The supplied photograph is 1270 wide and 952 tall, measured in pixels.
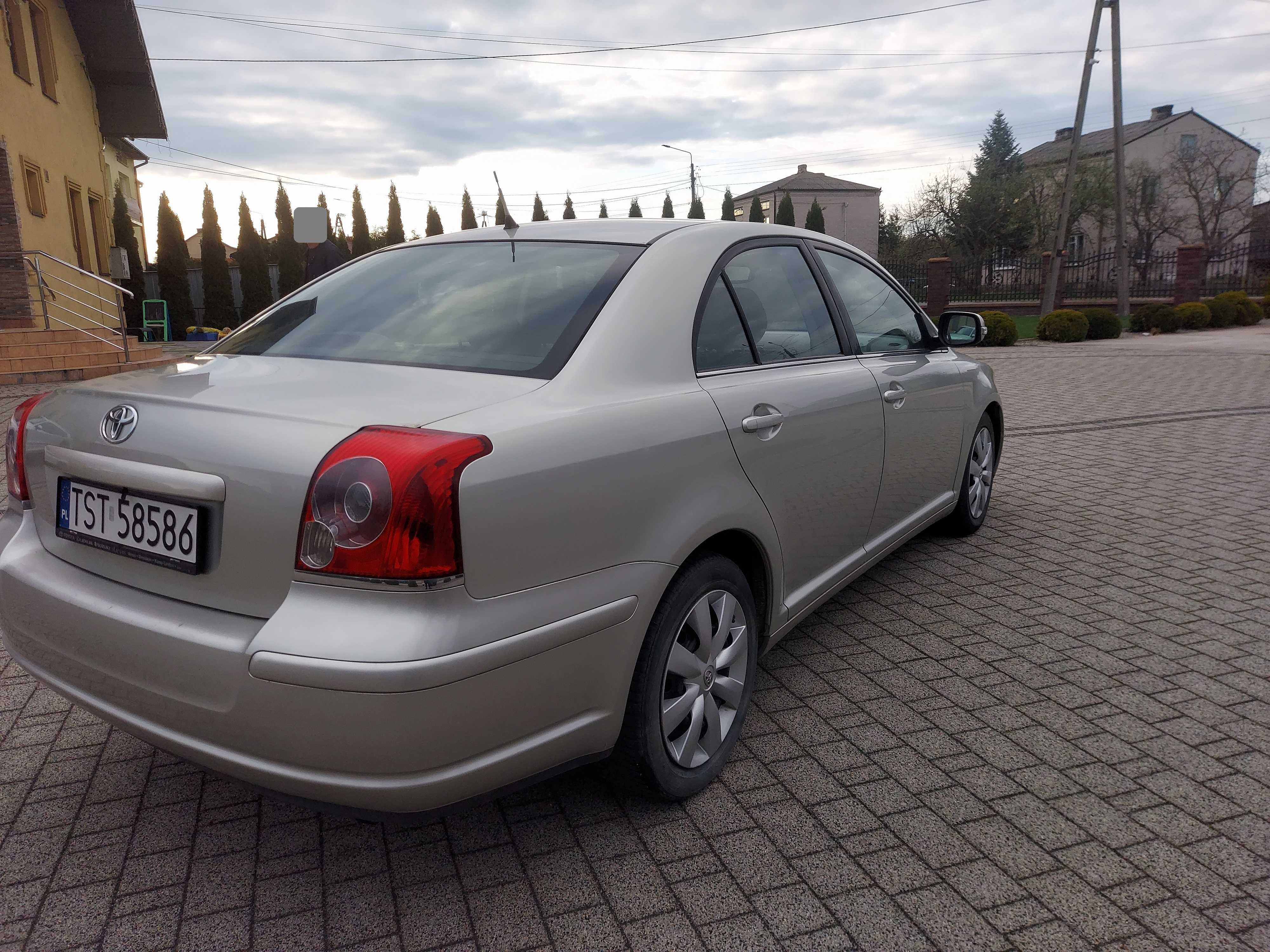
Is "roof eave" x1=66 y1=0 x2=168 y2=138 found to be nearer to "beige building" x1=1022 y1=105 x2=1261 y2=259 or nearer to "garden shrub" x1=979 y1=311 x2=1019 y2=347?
"garden shrub" x1=979 y1=311 x2=1019 y2=347

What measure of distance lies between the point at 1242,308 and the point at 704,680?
95.5 feet

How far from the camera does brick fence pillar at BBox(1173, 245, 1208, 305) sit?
1121 inches

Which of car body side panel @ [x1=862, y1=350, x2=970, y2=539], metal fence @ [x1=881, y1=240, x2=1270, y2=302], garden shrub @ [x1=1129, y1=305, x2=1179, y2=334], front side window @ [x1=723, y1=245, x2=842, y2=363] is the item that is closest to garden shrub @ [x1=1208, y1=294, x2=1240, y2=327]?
garden shrub @ [x1=1129, y1=305, x2=1179, y2=334]

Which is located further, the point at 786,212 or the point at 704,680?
the point at 786,212

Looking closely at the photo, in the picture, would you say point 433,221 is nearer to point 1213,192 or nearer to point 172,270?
point 172,270

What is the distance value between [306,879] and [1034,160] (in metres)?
64.6

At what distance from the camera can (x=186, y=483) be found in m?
1.97

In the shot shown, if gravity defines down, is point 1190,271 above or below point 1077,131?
below

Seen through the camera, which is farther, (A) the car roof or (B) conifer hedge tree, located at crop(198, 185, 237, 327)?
(B) conifer hedge tree, located at crop(198, 185, 237, 327)

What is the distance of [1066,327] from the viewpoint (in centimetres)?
2162

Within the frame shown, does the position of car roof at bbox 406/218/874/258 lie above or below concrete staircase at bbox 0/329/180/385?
above

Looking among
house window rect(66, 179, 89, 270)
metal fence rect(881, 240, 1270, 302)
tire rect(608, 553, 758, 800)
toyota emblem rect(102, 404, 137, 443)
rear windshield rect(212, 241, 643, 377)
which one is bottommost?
tire rect(608, 553, 758, 800)

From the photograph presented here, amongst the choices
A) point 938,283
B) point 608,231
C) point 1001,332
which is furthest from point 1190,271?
point 608,231

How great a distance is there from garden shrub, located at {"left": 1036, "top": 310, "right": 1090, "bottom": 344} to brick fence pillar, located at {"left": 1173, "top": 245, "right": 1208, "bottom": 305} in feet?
30.2
